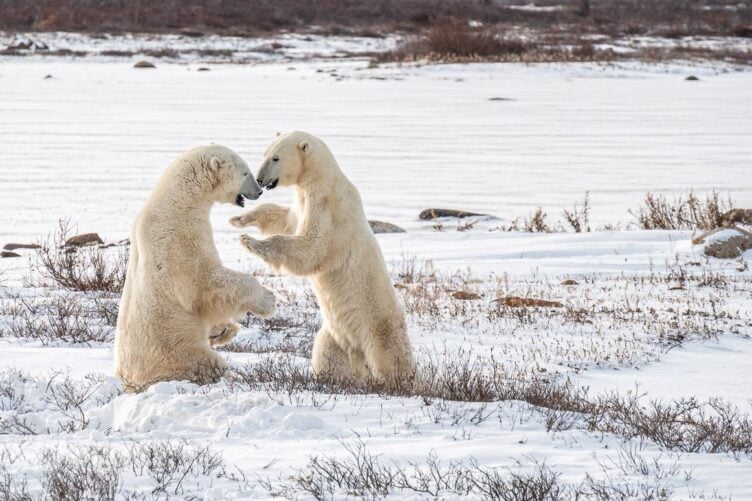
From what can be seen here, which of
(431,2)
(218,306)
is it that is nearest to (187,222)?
(218,306)

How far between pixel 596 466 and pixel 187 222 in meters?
2.58

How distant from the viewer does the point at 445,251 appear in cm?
1222

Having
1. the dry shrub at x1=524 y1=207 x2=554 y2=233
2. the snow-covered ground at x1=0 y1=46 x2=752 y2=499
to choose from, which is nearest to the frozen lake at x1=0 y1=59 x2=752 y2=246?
the snow-covered ground at x1=0 y1=46 x2=752 y2=499

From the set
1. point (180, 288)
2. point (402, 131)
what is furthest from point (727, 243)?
point (402, 131)

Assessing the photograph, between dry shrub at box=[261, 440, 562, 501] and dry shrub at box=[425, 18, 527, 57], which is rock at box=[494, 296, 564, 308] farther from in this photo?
dry shrub at box=[425, 18, 527, 57]

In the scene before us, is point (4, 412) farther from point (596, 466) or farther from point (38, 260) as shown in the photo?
point (38, 260)

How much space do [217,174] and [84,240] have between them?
6.88m

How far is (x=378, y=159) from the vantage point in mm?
19203

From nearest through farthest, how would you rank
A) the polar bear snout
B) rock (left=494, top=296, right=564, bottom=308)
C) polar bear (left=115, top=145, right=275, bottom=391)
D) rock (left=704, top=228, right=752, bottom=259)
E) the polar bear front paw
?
polar bear (left=115, top=145, right=275, bottom=391), the polar bear snout, the polar bear front paw, rock (left=494, top=296, right=564, bottom=308), rock (left=704, top=228, right=752, bottom=259)

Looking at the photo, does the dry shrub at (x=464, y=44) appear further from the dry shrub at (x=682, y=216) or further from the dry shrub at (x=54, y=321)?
the dry shrub at (x=54, y=321)

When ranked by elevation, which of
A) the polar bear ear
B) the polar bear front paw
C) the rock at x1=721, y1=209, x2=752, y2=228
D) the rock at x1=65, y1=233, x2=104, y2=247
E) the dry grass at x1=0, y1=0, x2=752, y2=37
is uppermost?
the dry grass at x1=0, y1=0, x2=752, y2=37

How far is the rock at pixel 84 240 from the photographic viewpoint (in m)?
11.7

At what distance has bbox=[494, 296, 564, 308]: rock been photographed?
9.02 meters

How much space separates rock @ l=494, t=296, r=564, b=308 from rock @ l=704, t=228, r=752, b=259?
294 cm
